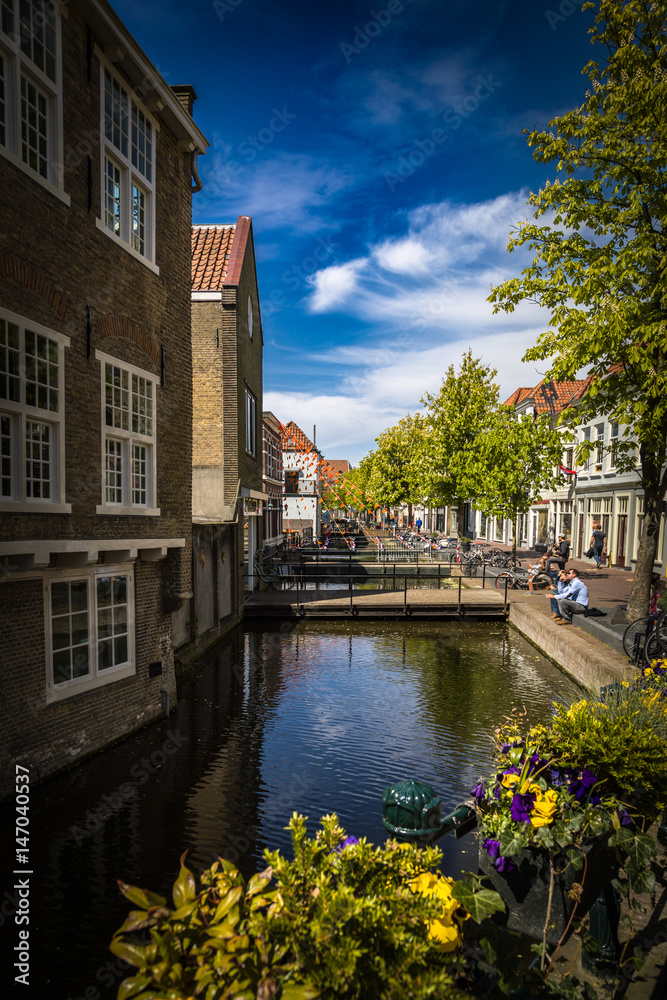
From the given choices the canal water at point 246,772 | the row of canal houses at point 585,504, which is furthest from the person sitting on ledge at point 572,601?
the row of canal houses at point 585,504

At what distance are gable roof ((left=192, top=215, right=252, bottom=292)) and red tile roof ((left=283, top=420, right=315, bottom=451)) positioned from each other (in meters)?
27.8

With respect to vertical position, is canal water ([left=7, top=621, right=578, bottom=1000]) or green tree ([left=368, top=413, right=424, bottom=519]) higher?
green tree ([left=368, top=413, right=424, bottom=519])

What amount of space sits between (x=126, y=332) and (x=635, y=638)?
981 cm

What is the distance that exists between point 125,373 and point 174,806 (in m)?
6.13

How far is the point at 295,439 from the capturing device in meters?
55.4

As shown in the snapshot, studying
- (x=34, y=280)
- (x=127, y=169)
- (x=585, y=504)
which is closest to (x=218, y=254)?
(x=127, y=169)

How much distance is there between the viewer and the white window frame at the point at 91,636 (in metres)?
7.04

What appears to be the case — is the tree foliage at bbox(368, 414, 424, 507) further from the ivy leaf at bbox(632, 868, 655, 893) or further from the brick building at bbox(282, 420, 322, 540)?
the ivy leaf at bbox(632, 868, 655, 893)

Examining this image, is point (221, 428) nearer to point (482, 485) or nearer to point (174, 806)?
point (174, 806)

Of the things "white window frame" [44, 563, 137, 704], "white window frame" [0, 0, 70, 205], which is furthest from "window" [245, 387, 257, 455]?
"white window frame" [0, 0, 70, 205]

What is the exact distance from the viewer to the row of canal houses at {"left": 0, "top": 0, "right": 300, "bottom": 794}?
6.42 m

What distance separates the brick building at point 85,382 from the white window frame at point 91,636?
26 mm

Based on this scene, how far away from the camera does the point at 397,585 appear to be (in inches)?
936

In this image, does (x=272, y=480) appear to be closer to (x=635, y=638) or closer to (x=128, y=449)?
(x=128, y=449)
